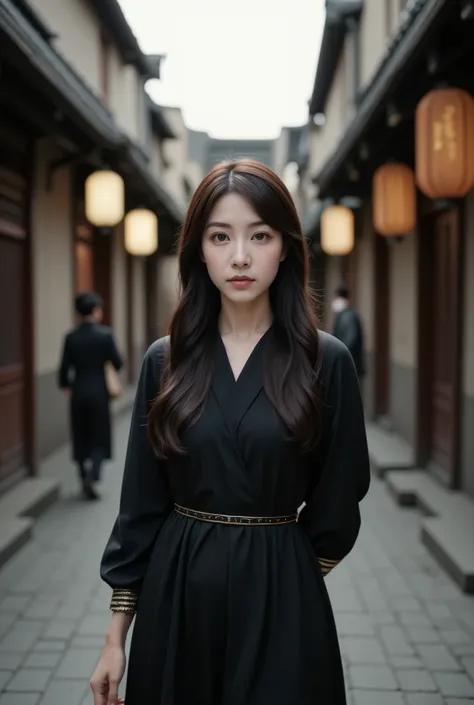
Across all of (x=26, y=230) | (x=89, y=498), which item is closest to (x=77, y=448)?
(x=89, y=498)

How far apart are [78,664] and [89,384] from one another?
401 cm

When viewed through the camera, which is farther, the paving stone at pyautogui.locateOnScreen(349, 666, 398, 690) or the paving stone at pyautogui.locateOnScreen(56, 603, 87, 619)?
the paving stone at pyautogui.locateOnScreen(56, 603, 87, 619)

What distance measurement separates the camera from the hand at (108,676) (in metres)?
2.15

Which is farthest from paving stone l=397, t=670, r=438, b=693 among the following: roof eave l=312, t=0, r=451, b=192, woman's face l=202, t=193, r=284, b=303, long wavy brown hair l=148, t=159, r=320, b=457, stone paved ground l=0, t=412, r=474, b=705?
roof eave l=312, t=0, r=451, b=192

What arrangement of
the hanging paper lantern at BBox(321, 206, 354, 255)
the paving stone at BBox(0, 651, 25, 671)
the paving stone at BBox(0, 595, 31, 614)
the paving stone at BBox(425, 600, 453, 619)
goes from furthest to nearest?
1. the hanging paper lantern at BBox(321, 206, 354, 255)
2. the paving stone at BBox(0, 595, 31, 614)
3. the paving stone at BBox(425, 600, 453, 619)
4. the paving stone at BBox(0, 651, 25, 671)

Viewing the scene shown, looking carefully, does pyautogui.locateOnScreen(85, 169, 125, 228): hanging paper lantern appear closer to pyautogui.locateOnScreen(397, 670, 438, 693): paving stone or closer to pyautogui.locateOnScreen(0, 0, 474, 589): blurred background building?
pyautogui.locateOnScreen(0, 0, 474, 589): blurred background building

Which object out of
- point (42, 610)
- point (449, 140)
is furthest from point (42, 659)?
point (449, 140)

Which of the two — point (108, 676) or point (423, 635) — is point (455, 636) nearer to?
point (423, 635)

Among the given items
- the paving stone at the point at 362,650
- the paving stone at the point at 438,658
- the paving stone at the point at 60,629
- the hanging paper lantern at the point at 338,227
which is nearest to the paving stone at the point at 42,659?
the paving stone at the point at 60,629

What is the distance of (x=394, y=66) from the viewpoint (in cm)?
626

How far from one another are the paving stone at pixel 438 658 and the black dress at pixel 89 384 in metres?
4.33

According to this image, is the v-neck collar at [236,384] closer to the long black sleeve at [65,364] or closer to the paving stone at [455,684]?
the paving stone at [455,684]

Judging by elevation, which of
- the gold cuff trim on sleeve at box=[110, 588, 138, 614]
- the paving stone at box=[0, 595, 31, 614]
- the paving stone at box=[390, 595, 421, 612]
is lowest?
the paving stone at box=[390, 595, 421, 612]

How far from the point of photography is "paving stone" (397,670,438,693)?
4.20 metres
